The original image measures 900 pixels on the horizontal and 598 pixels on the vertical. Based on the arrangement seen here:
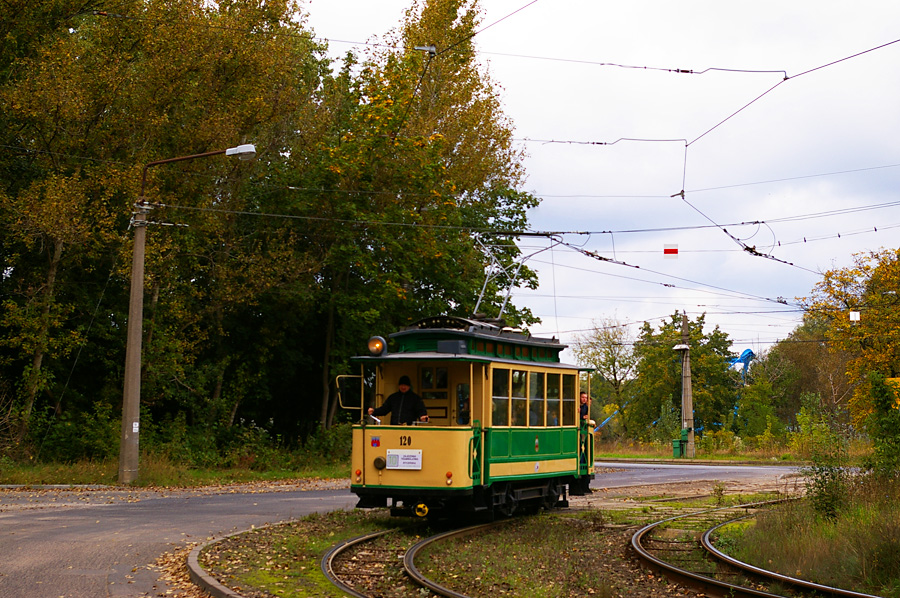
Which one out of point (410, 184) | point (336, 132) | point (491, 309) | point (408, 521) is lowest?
point (408, 521)

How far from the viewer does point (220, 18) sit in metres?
29.6

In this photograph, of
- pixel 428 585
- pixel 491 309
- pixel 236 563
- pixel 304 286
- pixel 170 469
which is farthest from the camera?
pixel 491 309

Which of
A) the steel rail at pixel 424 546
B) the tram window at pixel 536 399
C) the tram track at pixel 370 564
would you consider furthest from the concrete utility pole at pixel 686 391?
the tram track at pixel 370 564

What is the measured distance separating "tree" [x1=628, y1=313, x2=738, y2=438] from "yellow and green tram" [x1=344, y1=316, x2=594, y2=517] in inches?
2305

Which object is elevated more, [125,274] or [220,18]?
[220,18]

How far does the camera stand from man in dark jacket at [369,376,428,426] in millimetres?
15695

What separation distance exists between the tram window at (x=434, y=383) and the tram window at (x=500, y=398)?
0.96 m

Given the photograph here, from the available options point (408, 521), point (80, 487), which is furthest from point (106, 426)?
point (408, 521)

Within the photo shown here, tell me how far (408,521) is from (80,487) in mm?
10045

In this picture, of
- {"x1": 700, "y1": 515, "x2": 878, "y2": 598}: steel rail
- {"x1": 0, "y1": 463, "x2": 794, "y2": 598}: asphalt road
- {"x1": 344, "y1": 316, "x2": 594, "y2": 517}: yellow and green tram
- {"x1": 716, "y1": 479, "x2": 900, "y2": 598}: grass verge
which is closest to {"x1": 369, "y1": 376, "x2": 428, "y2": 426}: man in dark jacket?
{"x1": 344, "y1": 316, "x2": 594, "y2": 517}: yellow and green tram

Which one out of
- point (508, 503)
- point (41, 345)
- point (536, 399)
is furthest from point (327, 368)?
point (508, 503)

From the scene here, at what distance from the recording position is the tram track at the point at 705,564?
10.4m

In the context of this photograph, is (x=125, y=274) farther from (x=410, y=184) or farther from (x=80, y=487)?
(x=410, y=184)

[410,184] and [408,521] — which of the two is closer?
[408,521]
